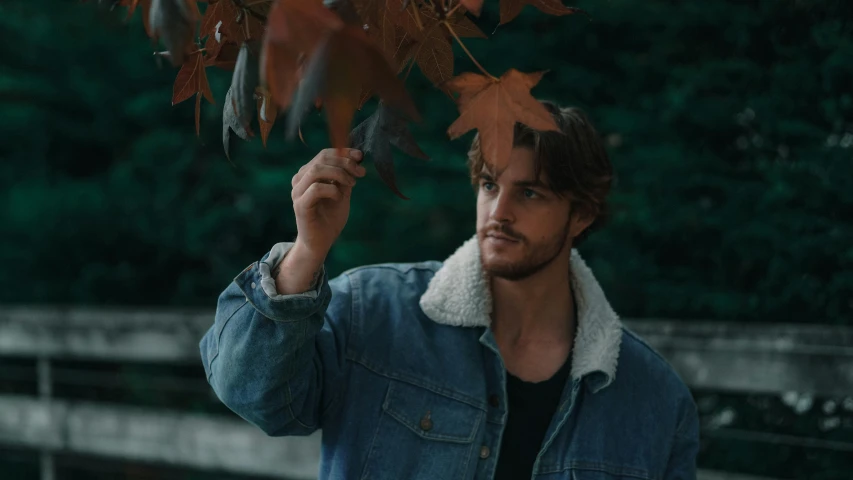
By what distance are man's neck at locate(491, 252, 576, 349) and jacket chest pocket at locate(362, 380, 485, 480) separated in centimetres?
22

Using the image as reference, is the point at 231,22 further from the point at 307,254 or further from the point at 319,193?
the point at 307,254

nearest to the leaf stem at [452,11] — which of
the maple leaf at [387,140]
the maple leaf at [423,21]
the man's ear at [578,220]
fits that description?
the maple leaf at [423,21]

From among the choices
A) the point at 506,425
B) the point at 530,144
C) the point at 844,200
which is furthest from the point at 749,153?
the point at 506,425

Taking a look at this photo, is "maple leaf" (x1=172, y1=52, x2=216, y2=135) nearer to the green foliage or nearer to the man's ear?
the man's ear

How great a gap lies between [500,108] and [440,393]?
96cm

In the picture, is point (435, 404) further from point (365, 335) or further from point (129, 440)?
point (129, 440)

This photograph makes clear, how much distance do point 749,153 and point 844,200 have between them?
0.32m

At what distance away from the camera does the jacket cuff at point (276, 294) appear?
4.92 ft

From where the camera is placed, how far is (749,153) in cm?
277

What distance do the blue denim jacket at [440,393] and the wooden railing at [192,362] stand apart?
15.8 inches

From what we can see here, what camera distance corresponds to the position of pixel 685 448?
1954 millimetres

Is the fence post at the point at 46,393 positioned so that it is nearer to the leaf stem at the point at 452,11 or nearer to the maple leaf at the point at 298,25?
the leaf stem at the point at 452,11

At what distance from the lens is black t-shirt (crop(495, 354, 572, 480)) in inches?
73.2

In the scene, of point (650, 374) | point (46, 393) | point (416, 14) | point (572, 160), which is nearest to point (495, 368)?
point (650, 374)
